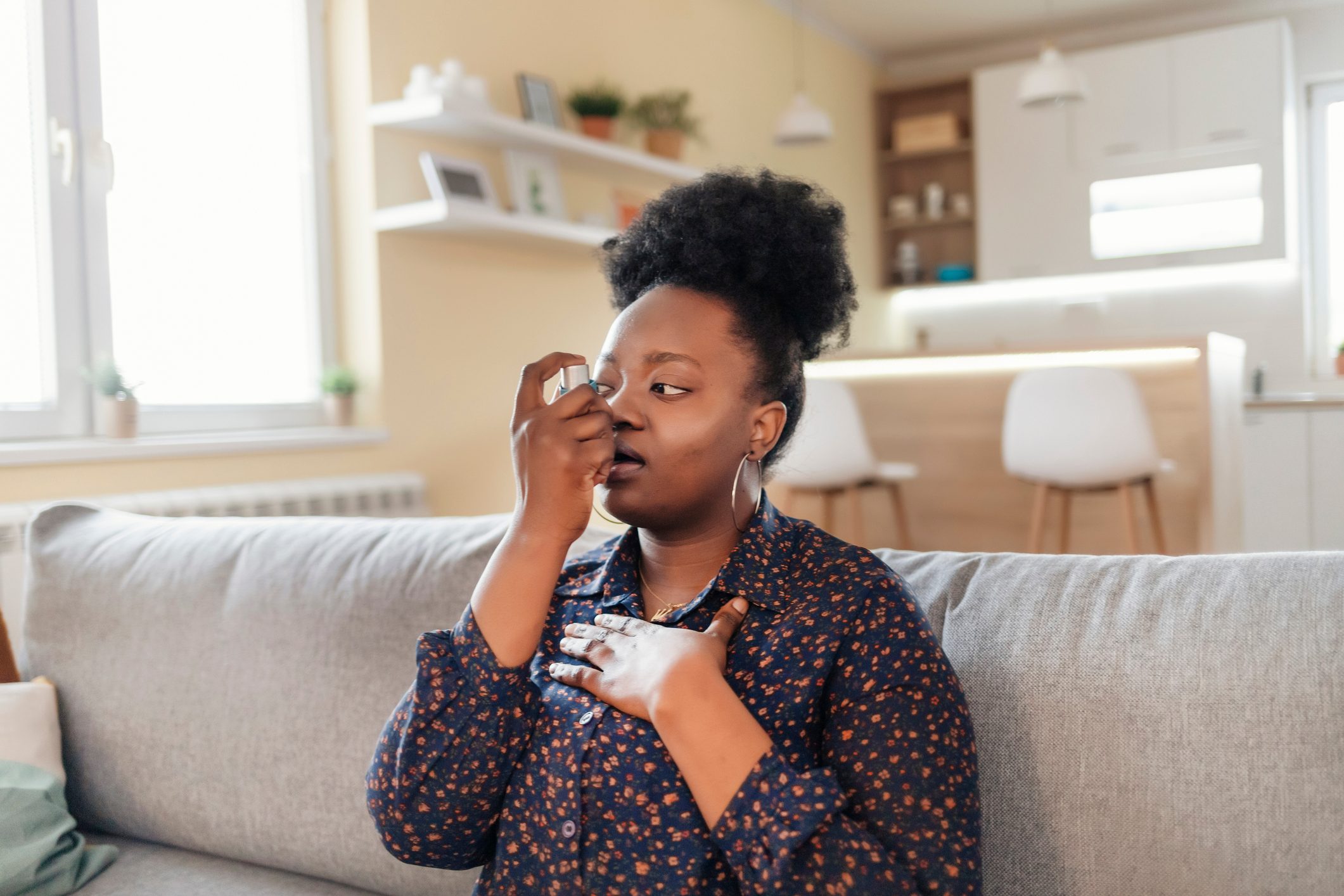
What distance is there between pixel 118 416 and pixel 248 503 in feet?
1.20

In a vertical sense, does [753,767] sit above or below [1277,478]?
above

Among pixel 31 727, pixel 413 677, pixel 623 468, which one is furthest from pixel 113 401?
pixel 623 468

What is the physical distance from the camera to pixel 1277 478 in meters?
5.17

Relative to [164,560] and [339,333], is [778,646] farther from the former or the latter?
[339,333]

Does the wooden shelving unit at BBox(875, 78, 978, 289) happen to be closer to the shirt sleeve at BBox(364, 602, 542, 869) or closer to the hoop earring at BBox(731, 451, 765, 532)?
the hoop earring at BBox(731, 451, 765, 532)

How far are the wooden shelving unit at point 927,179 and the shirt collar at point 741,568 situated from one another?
5.47 metres

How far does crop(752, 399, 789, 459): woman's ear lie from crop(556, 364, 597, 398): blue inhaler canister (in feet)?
0.50

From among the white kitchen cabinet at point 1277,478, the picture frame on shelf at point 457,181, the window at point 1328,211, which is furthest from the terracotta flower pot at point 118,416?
the window at point 1328,211

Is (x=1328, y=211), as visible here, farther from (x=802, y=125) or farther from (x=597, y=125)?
(x=597, y=125)

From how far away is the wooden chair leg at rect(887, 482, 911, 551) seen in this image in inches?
156

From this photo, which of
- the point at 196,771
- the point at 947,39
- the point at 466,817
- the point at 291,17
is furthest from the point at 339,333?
the point at 947,39

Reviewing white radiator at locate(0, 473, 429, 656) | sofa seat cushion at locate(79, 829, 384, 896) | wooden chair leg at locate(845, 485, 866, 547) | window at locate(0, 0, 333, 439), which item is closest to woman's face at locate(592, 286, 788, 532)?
sofa seat cushion at locate(79, 829, 384, 896)

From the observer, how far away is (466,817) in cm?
94

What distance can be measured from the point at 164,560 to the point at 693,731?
3.41 feet
